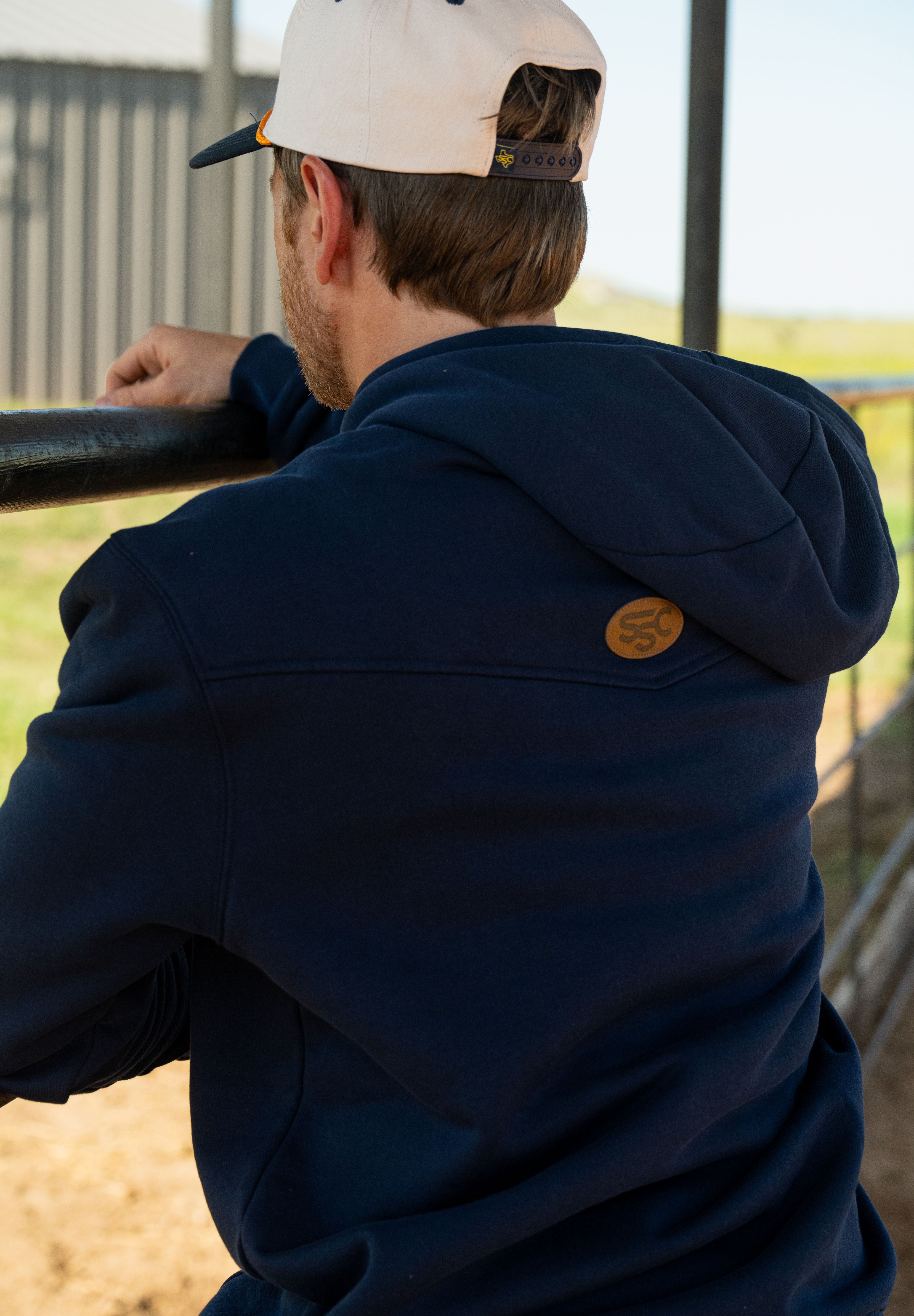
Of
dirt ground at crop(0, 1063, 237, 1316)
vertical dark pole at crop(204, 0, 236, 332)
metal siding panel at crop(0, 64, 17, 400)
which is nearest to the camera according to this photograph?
dirt ground at crop(0, 1063, 237, 1316)

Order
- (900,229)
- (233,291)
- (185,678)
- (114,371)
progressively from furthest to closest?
(900,229) → (233,291) → (114,371) → (185,678)

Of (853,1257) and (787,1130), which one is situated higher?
(787,1130)

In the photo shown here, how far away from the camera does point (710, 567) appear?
718 millimetres

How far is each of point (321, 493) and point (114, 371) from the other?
634mm

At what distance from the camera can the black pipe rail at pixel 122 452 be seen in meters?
0.76

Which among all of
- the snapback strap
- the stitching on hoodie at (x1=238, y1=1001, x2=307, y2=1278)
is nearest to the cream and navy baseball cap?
the snapback strap

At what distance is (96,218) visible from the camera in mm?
8438

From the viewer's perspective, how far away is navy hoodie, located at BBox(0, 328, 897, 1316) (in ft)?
2.09

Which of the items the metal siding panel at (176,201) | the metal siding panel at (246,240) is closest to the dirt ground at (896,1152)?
the metal siding panel at (246,240)

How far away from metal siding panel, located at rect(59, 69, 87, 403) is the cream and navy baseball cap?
8056mm

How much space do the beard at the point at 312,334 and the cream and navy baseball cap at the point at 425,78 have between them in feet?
0.28

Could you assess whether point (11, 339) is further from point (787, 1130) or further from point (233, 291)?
point (787, 1130)

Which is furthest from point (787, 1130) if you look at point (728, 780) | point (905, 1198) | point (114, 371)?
point (905, 1198)

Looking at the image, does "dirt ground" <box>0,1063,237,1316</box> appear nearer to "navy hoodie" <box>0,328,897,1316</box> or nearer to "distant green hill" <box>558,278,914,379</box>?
"navy hoodie" <box>0,328,897,1316</box>
